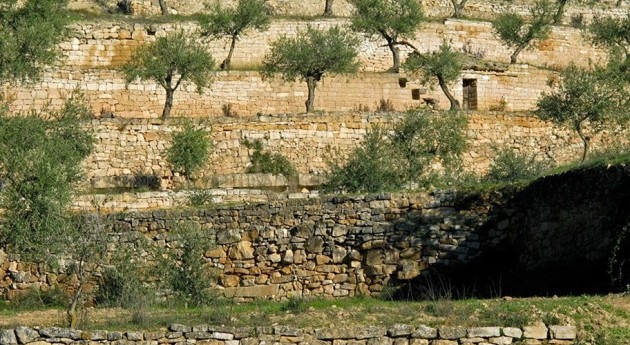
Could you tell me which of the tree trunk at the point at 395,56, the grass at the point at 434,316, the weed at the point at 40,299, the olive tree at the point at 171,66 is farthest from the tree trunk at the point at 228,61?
the grass at the point at 434,316

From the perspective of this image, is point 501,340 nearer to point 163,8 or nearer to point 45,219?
point 45,219

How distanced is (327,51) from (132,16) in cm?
931

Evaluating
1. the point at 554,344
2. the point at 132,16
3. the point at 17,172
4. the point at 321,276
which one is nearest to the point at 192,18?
the point at 132,16

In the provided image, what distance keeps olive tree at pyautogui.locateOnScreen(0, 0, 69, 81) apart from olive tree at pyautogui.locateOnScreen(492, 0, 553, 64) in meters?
14.9

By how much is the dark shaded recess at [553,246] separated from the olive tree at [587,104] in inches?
471

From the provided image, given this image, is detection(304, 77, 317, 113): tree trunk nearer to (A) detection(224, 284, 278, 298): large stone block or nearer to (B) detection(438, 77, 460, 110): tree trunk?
(B) detection(438, 77, 460, 110): tree trunk

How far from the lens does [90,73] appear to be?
149 feet

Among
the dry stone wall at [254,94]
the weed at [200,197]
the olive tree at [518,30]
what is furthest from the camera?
the olive tree at [518,30]

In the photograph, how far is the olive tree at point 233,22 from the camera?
157 ft

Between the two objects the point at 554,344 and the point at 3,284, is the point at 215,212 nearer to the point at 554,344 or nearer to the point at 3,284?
the point at 3,284

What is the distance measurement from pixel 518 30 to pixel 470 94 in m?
4.43

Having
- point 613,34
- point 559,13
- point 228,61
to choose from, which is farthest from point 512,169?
point 559,13

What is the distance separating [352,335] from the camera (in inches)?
727

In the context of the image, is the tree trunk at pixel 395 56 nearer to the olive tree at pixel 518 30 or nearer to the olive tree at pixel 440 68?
the olive tree at pixel 440 68
